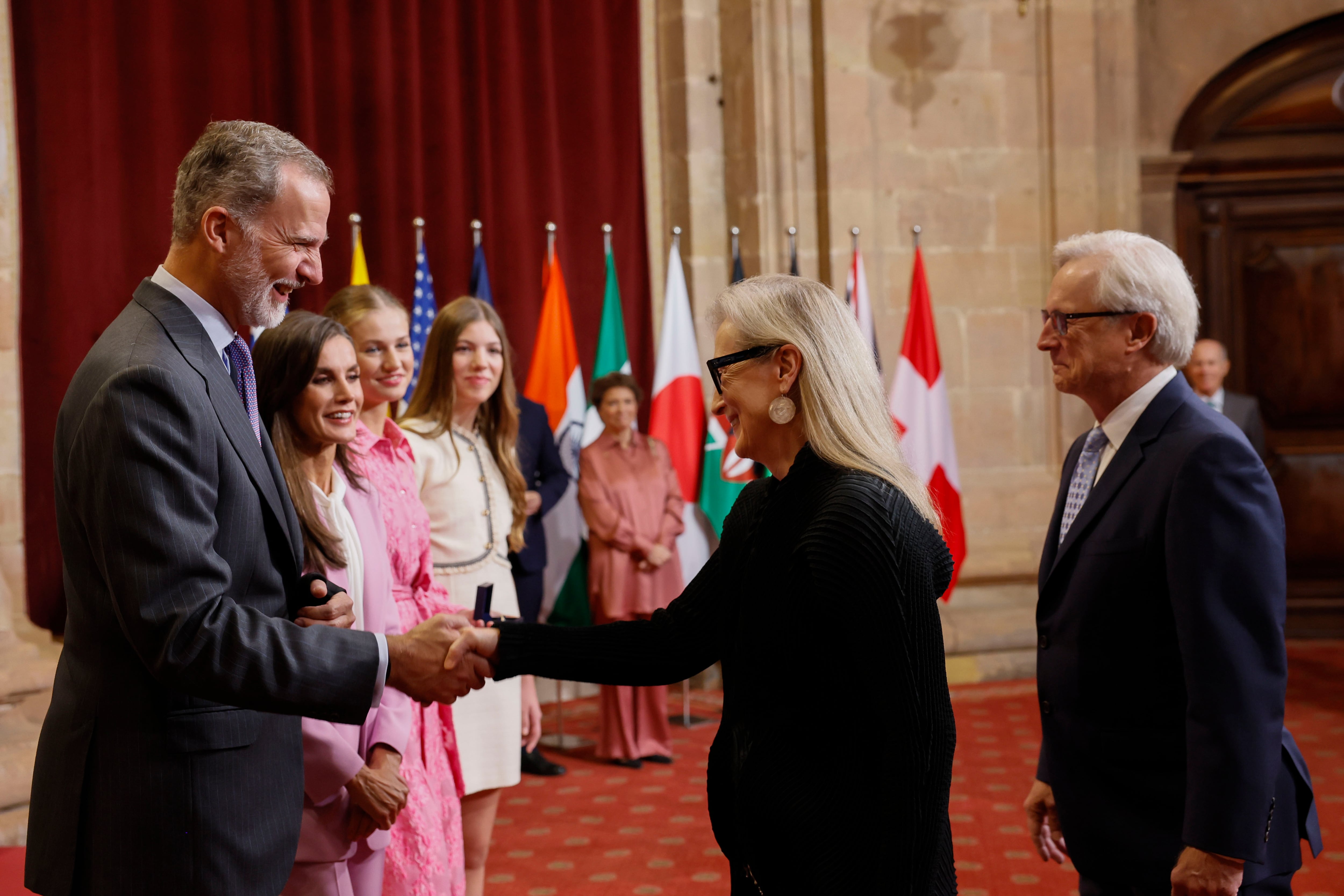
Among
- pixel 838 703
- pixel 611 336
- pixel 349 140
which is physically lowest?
pixel 838 703

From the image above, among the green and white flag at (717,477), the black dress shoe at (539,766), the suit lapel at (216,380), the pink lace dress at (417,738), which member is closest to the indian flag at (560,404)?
the green and white flag at (717,477)

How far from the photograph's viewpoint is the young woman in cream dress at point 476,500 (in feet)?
10.8

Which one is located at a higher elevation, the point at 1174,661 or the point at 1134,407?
the point at 1134,407

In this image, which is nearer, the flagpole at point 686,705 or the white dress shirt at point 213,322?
the white dress shirt at point 213,322

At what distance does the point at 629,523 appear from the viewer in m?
5.64

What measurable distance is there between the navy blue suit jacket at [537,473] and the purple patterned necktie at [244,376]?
327 cm

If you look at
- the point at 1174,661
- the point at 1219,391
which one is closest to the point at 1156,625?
the point at 1174,661

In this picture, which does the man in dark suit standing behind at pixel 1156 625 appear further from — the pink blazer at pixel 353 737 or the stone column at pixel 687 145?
the stone column at pixel 687 145

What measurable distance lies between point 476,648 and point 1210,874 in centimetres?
120

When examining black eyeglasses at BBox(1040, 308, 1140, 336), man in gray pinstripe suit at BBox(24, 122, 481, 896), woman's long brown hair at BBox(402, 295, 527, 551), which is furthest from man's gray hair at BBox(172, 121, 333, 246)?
woman's long brown hair at BBox(402, 295, 527, 551)

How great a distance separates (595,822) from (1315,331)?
5.72m

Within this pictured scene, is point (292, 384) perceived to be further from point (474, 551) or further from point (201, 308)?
point (474, 551)

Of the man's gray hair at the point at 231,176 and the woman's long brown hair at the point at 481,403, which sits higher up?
the man's gray hair at the point at 231,176

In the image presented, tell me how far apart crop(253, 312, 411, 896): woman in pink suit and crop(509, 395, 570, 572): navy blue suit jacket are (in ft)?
8.50
